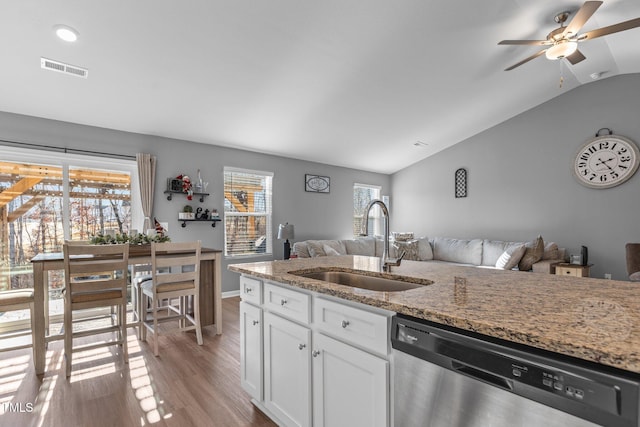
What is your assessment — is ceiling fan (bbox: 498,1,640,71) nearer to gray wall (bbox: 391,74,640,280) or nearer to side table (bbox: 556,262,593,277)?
gray wall (bbox: 391,74,640,280)

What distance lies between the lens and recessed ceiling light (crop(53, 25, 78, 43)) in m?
2.46

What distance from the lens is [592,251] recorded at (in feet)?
15.3

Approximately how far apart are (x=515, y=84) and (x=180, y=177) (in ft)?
15.9

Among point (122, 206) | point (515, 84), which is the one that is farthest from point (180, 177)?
point (515, 84)

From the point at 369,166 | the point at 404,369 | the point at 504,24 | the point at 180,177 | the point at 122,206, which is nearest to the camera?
the point at 404,369

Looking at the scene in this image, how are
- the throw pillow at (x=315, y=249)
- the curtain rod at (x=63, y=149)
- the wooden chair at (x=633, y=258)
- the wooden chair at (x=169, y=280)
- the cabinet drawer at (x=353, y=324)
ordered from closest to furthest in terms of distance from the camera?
the cabinet drawer at (x=353, y=324) → the wooden chair at (x=169, y=280) → the curtain rod at (x=63, y=149) → the wooden chair at (x=633, y=258) → the throw pillow at (x=315, y=249)

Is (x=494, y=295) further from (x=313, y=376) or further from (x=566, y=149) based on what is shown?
(x=566, y=149)

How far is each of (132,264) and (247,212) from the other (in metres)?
2.44

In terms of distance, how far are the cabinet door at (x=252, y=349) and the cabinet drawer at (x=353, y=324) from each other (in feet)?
1.86

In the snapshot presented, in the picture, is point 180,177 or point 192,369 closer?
point 192,369

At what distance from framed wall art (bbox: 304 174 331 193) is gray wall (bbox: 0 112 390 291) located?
0.31ft

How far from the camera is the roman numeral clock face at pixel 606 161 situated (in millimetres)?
4355

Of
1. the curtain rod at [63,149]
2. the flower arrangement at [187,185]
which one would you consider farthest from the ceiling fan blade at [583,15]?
the curtain rod at [63,149]

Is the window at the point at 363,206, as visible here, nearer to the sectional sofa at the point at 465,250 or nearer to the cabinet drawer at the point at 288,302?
the sectional sofa at the point at 465,250
